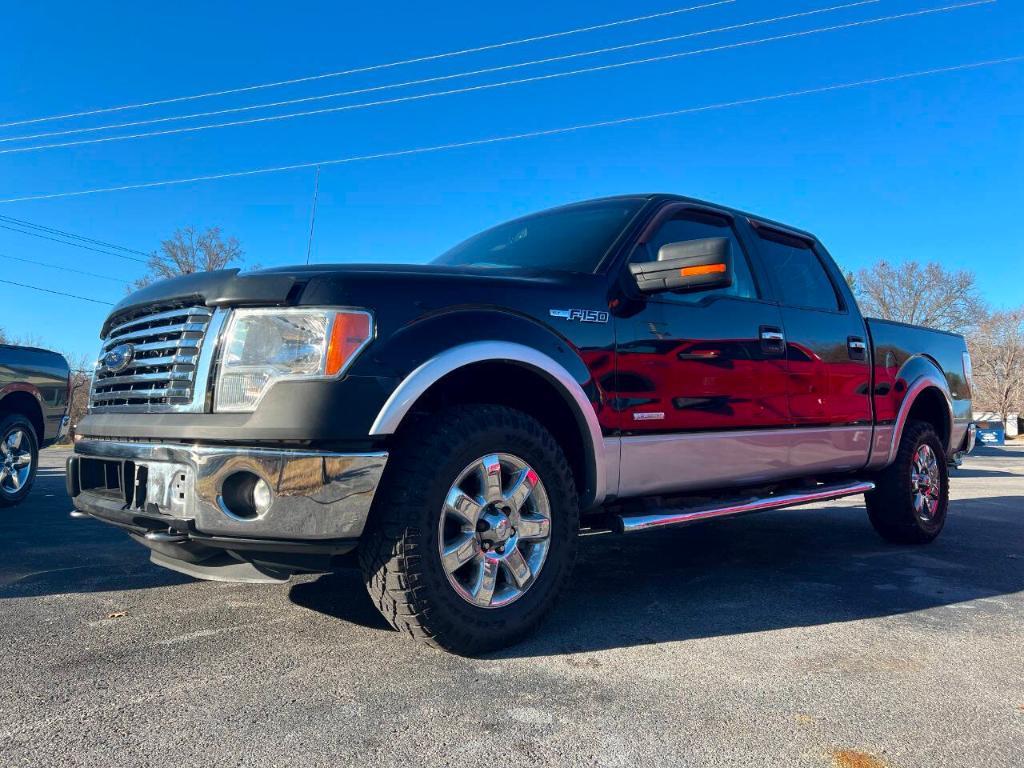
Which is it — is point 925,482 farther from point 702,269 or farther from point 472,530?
point 472,530

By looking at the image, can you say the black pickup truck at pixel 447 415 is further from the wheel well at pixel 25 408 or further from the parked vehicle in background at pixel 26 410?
the wheel well at pixel 25 408

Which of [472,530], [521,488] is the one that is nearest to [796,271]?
[521,488]

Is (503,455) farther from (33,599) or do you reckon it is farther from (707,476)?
(33,599)

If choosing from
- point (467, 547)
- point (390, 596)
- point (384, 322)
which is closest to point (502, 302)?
point (384, 322)

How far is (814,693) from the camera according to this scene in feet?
7.57

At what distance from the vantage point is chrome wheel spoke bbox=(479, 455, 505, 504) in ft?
8.64

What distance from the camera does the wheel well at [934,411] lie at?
5465mm

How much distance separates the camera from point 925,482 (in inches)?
207

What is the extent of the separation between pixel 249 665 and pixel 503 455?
1.11 m

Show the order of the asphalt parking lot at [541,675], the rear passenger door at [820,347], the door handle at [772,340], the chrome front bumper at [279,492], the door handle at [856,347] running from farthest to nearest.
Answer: the door handle at [856,347]
the rear passenger door at [820,347]
the door handle at [772,340]
the chrome front bumper at [279,492]
the asphalt parking lot at [541,675]

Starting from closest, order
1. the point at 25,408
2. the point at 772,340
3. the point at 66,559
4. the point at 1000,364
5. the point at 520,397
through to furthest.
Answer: the point at 520,397
the point at 772,340
the point at 66,559
the point at 25,408
the point at 1000,364

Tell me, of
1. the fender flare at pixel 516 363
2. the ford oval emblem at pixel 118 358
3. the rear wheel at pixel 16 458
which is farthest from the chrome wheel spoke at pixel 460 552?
the rear wheel at pixel 16 458

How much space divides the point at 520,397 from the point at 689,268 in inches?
35.3

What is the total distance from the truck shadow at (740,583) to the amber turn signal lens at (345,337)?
3.67ft
